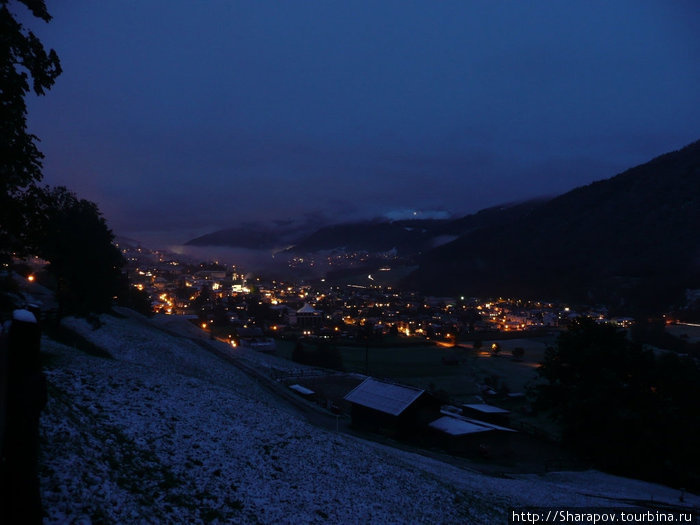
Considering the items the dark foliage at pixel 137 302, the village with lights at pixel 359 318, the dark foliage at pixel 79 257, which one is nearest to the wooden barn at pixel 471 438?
the dark foliage at pixel 79 257

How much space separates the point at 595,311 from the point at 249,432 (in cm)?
17297

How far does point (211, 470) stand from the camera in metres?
13.8

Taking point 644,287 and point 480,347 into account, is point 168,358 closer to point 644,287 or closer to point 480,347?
point 480,347

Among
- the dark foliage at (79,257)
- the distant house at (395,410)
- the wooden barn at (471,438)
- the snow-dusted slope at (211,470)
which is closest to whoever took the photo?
the snow-dusted slope at (211,470)

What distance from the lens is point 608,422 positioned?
35.9 meters

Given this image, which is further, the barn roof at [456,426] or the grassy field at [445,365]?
the grassy field at [445,365]

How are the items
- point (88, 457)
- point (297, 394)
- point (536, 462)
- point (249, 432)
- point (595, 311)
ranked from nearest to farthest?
point (88, 457), point (249, 432), point (536, 462), point (297, 394), point (595, 311)

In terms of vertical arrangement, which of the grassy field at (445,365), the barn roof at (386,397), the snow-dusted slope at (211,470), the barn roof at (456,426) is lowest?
the grassy field at (445,365)

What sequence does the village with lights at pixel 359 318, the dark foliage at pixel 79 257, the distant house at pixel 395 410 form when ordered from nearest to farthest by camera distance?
the dark foliage at pixel 79 257 < the distant house at pixel 395 410 < the village with lights at pixel 359 318

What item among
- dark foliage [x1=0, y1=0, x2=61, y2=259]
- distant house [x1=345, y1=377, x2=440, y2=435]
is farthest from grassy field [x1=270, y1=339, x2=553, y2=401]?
dark foliage [x1=0, y1=0, x2=61, y2=259]

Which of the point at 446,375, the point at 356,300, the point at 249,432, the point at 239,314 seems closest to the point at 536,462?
the point at 249,432

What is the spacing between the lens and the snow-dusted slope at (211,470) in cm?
1073

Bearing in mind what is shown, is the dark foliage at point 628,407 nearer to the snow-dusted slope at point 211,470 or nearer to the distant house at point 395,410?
the snow-dusted slope at point 211,470

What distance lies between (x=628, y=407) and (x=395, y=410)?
758 inches
